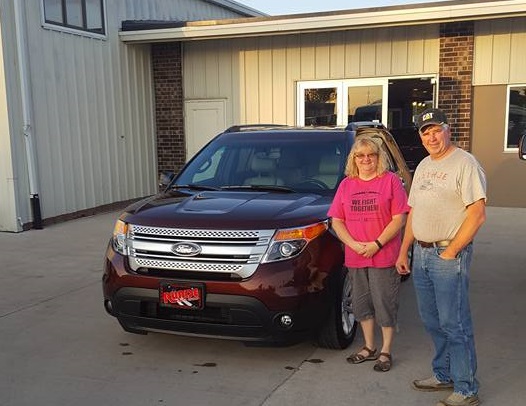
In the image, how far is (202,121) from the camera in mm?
13047

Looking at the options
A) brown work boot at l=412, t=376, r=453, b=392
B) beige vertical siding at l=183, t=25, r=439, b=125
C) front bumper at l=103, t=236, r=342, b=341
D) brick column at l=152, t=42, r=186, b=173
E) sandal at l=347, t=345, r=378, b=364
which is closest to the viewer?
brown work boot at l=412, t=376, r=453, b=392

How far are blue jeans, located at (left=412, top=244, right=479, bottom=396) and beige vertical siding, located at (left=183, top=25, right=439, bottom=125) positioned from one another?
8659 millimetres

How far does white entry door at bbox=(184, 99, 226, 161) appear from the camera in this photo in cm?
1294

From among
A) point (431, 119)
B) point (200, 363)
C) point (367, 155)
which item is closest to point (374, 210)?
point (367, 155)

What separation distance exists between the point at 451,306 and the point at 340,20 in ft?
27.0

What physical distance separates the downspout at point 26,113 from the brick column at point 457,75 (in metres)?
7.50

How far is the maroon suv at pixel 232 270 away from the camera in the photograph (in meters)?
3.87

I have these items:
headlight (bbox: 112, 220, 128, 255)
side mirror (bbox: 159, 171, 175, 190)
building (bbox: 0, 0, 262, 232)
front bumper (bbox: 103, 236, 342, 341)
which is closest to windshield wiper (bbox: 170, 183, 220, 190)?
side mirror (bbox: 159, 171, 175, 190)

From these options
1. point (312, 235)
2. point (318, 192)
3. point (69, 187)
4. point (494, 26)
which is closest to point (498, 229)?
point (494, 26)

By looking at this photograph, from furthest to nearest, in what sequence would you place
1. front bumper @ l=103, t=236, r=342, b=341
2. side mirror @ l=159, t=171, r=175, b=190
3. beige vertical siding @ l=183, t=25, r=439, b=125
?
beige vertical siding @ l=183, t=25, r=439, b=125 < side mirror @ l=159, t=171, r=175, b=190 < front bumper @ l=103, t=236, r=342, b=341

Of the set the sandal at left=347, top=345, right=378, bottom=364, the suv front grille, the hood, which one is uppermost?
the hood

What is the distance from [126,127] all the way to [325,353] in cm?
905

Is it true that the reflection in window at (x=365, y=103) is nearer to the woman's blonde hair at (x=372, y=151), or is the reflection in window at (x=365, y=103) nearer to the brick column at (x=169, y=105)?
the brick column at (x=169, y=105)

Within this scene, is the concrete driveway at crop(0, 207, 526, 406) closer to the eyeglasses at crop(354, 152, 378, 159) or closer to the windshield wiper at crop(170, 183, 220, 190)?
the windshield wiper at crop(170, 183, 220, 190)
